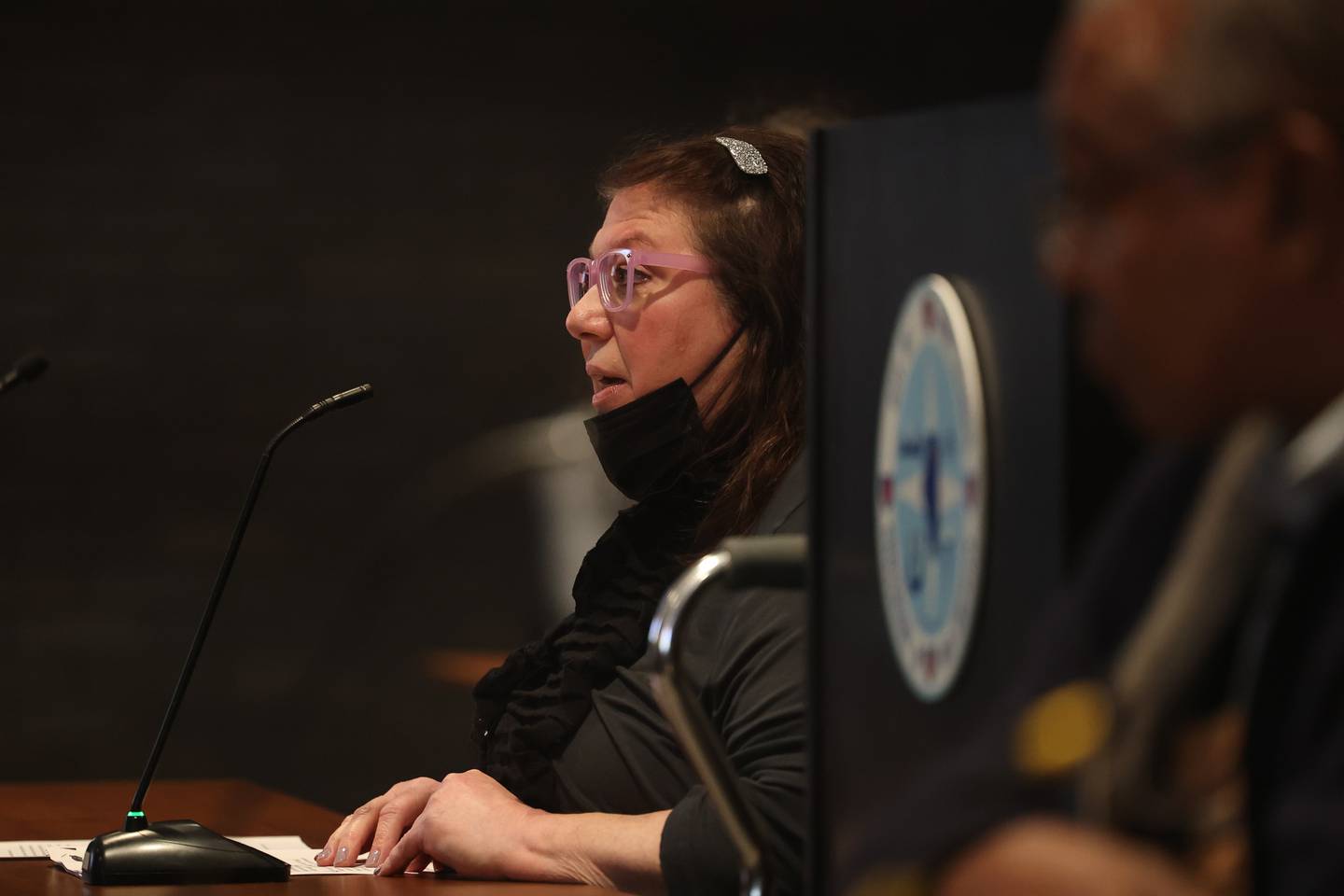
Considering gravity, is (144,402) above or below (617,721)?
above

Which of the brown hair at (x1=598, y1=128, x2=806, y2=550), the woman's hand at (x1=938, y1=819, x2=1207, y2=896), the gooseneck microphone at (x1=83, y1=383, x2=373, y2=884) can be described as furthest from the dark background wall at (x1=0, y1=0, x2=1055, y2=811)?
the woman's hand at (x1=938, y1=819, x2=1207, y2=896)

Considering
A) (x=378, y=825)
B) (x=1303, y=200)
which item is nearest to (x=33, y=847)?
(x=378, y=825)

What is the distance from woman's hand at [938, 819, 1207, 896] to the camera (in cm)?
61

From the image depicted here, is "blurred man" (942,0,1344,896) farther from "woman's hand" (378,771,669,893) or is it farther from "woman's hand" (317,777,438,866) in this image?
"woman's hand" (317,777,438,866)

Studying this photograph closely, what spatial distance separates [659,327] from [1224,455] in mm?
1463

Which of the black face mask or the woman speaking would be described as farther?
the black face mask

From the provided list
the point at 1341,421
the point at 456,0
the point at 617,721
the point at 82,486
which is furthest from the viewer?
the point at 456,0

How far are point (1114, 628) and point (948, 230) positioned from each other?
0.91 ft

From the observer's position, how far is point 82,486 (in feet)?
15.3

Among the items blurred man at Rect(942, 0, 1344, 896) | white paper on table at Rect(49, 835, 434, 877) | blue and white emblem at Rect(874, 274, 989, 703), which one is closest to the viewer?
blurred man at Rect(942, 0, 1344, 896)

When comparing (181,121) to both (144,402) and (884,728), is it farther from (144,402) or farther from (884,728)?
(884,728)

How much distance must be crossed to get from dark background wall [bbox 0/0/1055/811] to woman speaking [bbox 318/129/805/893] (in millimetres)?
2369

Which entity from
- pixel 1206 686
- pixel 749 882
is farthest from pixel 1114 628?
pixel 749 882

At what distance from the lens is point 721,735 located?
1.73 meters
